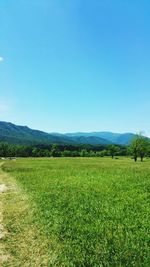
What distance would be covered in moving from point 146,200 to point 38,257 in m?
11.5

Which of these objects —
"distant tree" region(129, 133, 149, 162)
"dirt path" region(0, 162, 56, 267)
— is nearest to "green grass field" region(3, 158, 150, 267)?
"dirt path" region(0, 162, 56, 267)

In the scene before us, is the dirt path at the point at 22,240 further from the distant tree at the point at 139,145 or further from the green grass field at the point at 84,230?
the distant tree at the point at 139,145

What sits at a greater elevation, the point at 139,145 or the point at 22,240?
the point at 139,145

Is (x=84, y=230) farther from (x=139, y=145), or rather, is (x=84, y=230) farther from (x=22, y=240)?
(x=139, y=145)

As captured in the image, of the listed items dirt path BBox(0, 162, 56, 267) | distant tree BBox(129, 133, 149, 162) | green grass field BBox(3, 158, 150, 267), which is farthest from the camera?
distant tree BBox(129, 133, 149, 162)

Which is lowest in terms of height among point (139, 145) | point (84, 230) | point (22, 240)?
point (22, 240)

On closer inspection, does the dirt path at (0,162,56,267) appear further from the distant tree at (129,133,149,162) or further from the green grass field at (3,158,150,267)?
the distant tree at (129,133,149,162)

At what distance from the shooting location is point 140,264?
1104 centimetres

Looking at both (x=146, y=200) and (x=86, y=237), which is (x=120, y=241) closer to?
(x=86, y=237)

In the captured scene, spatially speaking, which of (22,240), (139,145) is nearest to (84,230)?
(22,240)

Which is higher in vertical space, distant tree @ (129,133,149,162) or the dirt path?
distant tree @ (129,133,149,162)

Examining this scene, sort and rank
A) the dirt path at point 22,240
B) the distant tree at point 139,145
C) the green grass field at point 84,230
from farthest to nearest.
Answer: the distant tree at point 139,145, the dirt path at point 22,240, the green grass field at point 84,230

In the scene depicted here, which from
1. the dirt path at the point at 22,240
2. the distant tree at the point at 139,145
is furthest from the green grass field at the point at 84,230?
the distant tree at the point at 139,145

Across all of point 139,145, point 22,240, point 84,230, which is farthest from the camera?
point 139,145
